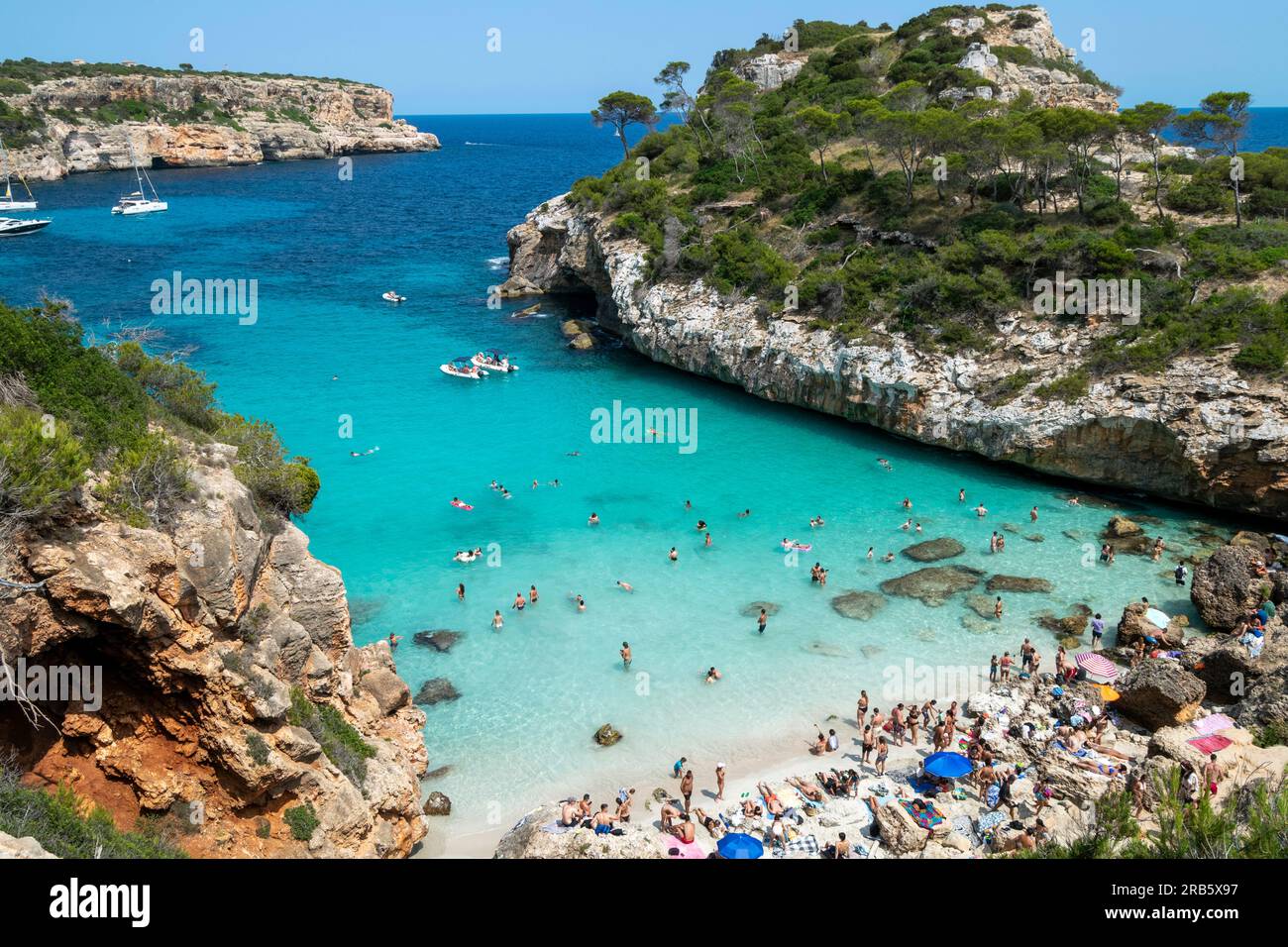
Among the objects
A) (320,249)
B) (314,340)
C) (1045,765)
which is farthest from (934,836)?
(320,249)

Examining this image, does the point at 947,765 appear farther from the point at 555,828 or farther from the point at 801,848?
the point at 555,828

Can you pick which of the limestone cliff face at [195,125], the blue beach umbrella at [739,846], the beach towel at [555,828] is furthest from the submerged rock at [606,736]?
the limestone cliff face at [195,125]

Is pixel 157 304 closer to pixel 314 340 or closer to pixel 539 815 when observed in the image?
pixel 314 340

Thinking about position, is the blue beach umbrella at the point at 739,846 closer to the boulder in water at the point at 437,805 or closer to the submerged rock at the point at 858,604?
the boulder in water at the point at 437,805

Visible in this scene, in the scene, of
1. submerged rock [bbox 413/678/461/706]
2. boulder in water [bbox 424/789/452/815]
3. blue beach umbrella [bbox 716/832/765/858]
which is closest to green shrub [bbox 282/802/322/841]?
boulder in water [bbox 424/789/452/815]

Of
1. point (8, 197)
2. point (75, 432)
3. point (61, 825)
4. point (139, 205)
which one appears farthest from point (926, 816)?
point (8, 197)

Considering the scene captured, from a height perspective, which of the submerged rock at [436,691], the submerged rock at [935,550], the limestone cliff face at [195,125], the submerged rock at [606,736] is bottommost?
the submerged rock at [606,736]
